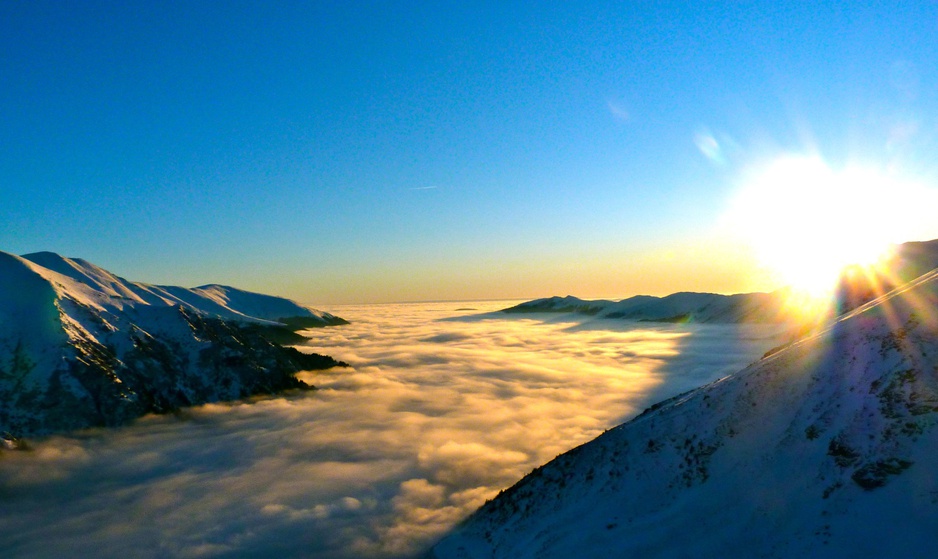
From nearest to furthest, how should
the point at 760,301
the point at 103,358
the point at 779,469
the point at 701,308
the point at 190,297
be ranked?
the point at 779,469 → the point at 103,358 → the point at 760,301 → the point at 190,297 → the point at 701,308

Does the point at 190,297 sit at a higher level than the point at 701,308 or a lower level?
higher

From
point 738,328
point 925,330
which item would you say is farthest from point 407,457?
point 738,328

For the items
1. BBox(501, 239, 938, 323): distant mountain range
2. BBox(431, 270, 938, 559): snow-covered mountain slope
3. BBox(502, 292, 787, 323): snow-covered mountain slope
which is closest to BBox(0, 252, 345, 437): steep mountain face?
BBox(431, 270, 938, 559): snow-covered mountain slope

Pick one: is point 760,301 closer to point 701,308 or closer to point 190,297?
point 701,308

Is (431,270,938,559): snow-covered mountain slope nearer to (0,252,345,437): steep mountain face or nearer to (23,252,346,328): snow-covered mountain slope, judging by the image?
(0,252,345,437): steep mountain face

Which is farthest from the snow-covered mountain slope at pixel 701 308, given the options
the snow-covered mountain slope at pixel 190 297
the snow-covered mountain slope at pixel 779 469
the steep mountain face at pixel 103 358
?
the steep mountain face at pixel 103 358

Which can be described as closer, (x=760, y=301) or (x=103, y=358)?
(x=103, y=358)

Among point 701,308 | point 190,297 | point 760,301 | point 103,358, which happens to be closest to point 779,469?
point 103,358
